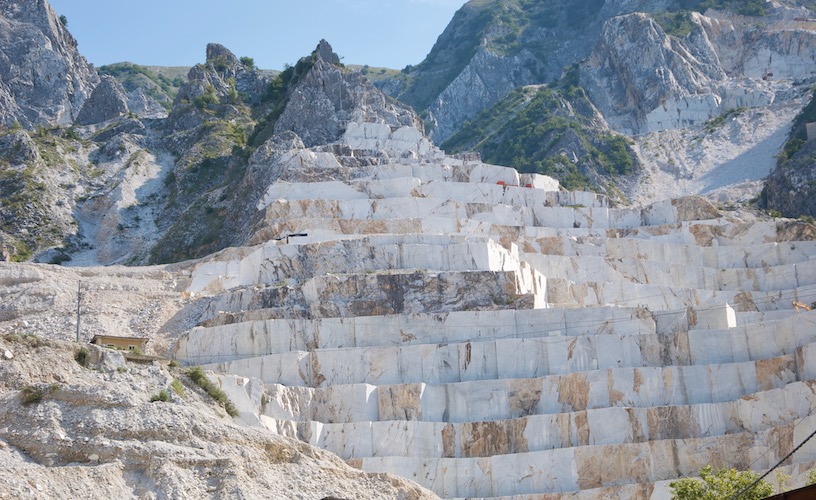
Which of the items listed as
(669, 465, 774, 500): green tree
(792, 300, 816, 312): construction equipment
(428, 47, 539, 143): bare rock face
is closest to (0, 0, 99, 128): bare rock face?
(428, 47, 539, 143): bare rock face

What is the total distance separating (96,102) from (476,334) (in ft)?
205

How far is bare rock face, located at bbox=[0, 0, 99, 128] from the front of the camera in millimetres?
110625

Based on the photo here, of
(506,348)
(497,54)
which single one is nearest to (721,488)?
(506,348)

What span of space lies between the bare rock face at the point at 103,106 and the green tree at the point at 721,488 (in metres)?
71.9

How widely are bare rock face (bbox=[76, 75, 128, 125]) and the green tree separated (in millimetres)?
71895

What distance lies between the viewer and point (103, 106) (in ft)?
345

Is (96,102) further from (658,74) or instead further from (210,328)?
(210,328)

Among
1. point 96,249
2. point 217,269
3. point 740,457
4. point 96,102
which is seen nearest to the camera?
point 740,457

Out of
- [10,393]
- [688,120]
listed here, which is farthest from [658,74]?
[10,393]

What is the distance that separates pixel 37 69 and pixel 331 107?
128ft

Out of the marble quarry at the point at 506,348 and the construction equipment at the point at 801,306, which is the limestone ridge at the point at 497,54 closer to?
the marble quarry at the point at 506,348

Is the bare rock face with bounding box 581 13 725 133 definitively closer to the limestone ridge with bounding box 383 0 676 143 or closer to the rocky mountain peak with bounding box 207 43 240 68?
the limestone ridge with bounding box 383 0 676 143

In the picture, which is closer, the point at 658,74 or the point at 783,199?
the point at 783,199

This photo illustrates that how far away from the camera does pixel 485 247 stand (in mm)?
54125
